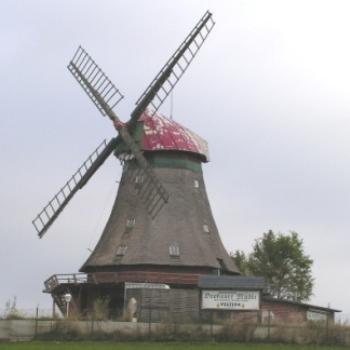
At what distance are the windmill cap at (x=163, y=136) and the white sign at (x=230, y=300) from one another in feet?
25.9

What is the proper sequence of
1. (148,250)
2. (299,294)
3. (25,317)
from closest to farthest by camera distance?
1. (25,317)
2. (148,250)
3. (299,294)

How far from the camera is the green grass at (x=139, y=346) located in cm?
3306

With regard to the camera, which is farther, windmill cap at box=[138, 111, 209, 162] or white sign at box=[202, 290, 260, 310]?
windmill cap at box=[138, 111, 209, 162]

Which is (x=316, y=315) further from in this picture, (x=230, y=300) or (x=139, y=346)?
(x=139, y=346)

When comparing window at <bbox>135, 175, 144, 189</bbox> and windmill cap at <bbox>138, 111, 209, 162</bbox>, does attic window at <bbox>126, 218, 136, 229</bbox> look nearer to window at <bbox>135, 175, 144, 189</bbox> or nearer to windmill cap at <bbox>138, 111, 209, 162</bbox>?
window at <bbox>135, 175, 144, 189</bbox>

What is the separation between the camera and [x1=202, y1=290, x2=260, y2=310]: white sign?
42.0 m

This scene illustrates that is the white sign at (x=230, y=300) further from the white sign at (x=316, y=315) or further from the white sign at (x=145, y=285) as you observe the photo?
the white sign at (x=316, y=315)

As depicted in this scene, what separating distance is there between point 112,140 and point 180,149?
3.20 meters

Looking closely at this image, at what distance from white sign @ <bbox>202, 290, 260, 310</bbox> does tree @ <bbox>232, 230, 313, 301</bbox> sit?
1732 centimetres

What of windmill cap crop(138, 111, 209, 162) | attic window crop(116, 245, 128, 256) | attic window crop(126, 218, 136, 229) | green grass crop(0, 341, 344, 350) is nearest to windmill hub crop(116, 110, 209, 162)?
windmill cap crop(138, 111, 209, 162)

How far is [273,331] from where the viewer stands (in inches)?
1497

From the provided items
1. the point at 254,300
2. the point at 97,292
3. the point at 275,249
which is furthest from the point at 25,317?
the point at 275,249

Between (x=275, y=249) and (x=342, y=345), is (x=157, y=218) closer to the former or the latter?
(x=342, y=345)

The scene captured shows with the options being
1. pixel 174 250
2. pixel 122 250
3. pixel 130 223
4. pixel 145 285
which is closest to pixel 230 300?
pixel 145 285
